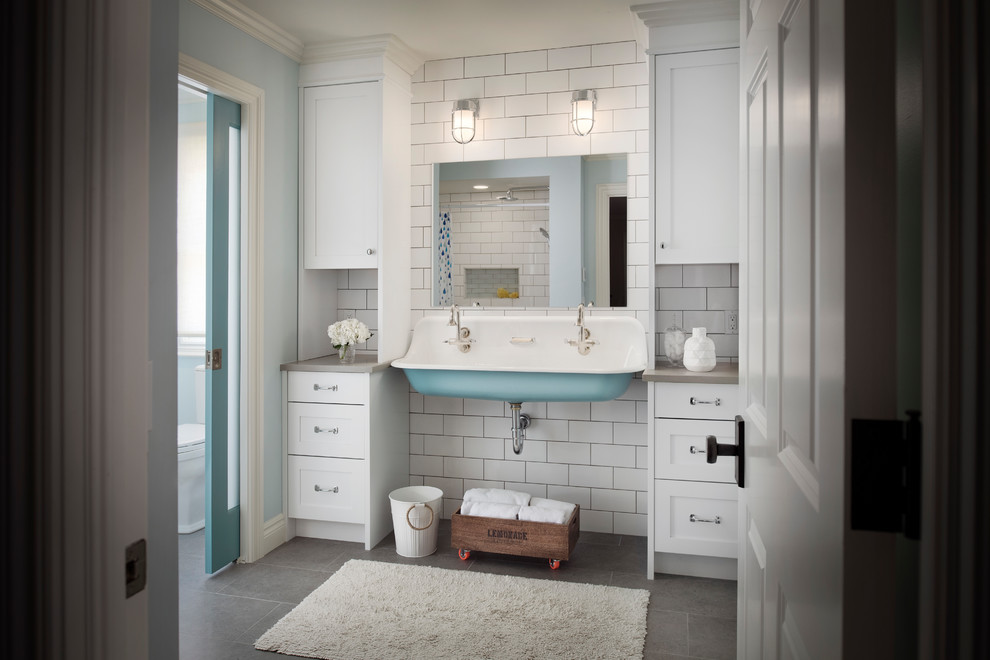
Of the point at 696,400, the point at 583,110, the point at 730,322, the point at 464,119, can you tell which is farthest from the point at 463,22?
the point at 696,400

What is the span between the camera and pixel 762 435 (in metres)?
1.10

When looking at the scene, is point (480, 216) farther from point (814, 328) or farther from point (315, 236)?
point (814, 328)

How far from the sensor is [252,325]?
3.29 meters

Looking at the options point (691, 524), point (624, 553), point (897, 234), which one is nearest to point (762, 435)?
point (897, 234)

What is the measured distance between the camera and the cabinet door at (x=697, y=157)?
3141 mm

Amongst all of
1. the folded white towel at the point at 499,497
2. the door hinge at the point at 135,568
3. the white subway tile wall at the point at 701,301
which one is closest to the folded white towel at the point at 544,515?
the folded white towel at the point at 499,497

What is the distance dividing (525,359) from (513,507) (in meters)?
0.83

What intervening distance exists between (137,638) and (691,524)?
267 cm

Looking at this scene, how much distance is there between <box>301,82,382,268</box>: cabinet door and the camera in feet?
11.7

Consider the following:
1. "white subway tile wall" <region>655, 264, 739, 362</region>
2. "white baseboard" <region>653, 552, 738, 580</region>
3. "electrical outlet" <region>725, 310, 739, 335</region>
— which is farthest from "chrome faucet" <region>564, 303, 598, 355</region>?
"white baseboard" <region>653, 552, 738, 580</region>

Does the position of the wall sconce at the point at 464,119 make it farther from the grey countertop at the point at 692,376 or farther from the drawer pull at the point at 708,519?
the drawer pull at the point at 708,519

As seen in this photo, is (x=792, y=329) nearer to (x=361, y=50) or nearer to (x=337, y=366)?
(x=337, y=366)

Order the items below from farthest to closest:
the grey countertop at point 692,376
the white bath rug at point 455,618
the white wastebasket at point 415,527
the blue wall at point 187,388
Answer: the blue wall at point 187,388, the white wastebasket at point 415,527, the grey countertop at point 692,376, the white bath rug at point 455,618

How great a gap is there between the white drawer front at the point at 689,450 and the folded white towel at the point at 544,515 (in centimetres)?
48
